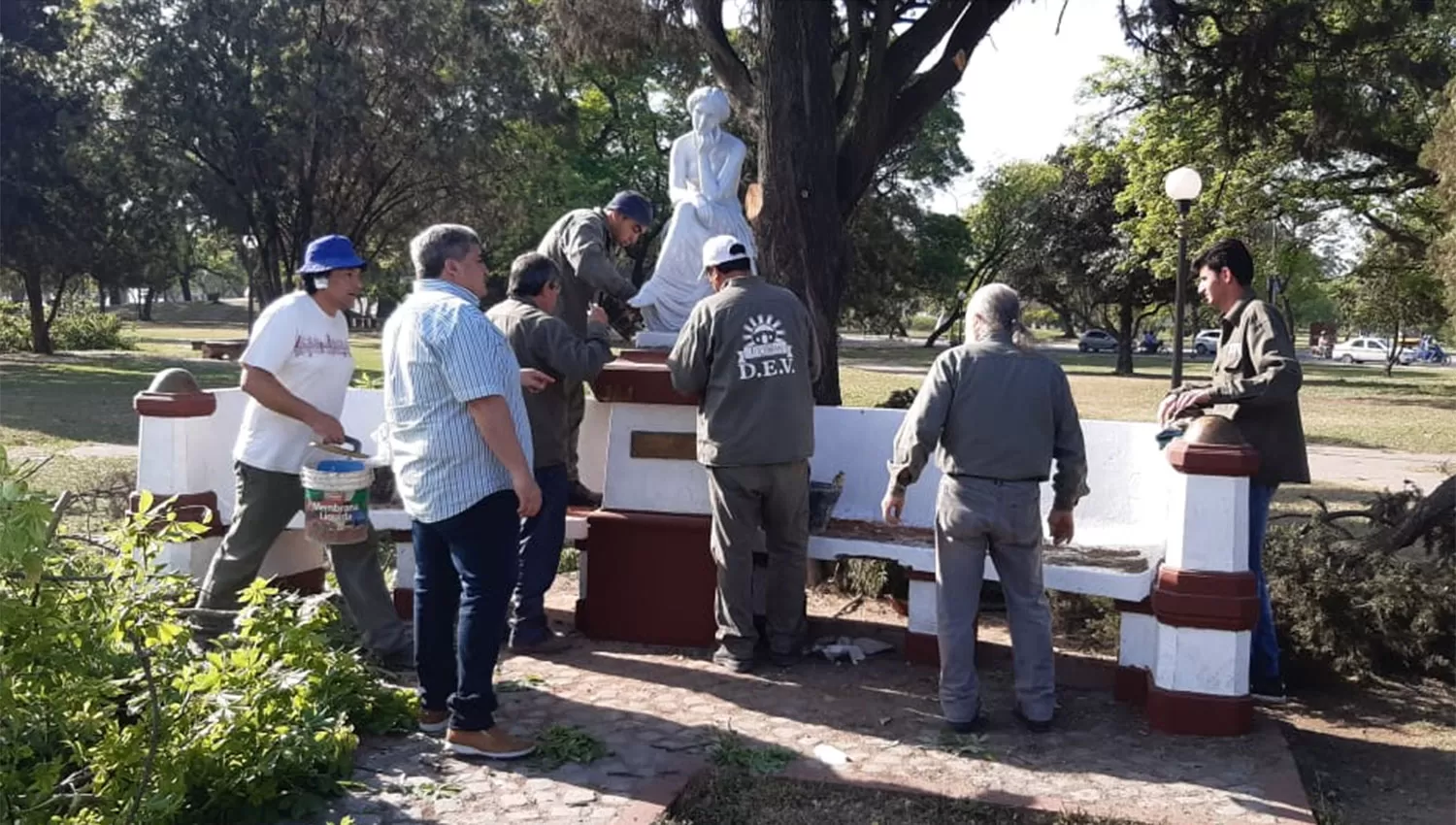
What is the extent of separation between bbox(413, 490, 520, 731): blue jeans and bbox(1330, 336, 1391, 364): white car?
6559 centimetres

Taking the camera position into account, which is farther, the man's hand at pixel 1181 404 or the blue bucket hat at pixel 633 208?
the blue bucket hat at pixel 633 208

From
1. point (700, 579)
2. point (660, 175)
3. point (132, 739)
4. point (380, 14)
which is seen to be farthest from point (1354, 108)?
point (660, 175)

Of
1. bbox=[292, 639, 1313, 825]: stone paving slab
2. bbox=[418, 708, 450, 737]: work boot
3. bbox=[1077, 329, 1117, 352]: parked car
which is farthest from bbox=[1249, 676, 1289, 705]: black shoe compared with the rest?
bbox=[1077, 329, 1117, 352]: parked car

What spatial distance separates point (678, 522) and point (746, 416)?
0.81 metres

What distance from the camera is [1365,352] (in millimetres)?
67500

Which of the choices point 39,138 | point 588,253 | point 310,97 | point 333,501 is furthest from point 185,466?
point 39,138

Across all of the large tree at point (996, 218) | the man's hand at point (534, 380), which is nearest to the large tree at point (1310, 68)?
the man's hand at point (534, 380)

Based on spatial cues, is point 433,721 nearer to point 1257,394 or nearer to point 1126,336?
point 1257,394

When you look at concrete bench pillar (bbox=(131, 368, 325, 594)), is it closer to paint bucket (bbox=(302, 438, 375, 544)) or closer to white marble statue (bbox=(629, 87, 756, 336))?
paint bucket (bbox=(302, 438, 375, 544))

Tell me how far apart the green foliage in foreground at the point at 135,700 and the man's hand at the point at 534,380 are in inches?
58.0

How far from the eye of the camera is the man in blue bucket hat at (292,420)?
16.3ft

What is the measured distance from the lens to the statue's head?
6.61 m

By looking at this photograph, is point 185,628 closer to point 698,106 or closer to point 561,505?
point 561,505

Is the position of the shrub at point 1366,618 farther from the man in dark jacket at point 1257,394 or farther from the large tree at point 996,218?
the large tree at point 996,218
